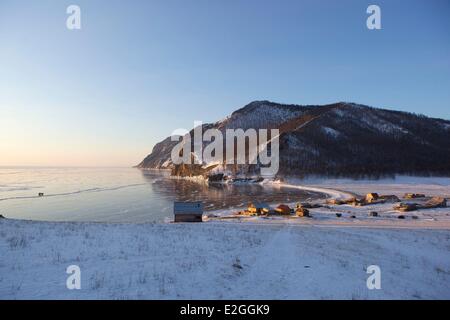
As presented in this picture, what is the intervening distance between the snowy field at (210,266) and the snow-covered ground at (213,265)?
3 cm

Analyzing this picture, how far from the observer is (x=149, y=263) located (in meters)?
12.3

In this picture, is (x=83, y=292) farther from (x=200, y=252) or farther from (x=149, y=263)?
(x=200, y=252)

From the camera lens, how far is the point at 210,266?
1217 cm

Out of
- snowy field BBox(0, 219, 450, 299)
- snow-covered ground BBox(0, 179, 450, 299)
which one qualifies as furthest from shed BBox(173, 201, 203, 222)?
snowy field BBox(0, 219, 450, 299)

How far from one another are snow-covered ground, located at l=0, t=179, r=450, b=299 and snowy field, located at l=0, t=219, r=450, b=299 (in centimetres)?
3

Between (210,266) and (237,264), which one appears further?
(237,264)

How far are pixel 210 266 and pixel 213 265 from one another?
0.59 ft

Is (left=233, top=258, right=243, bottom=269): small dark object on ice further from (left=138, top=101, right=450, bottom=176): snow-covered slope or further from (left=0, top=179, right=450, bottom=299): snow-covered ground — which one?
Result: (left=138, top=101, right=450, bottom=176): snow-covered slope

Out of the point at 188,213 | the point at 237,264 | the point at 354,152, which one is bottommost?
the point at 188,213

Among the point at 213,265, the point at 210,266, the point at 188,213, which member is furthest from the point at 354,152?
the point at 210,266

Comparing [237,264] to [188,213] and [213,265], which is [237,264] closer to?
[213,265]

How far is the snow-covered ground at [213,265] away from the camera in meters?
9.70
